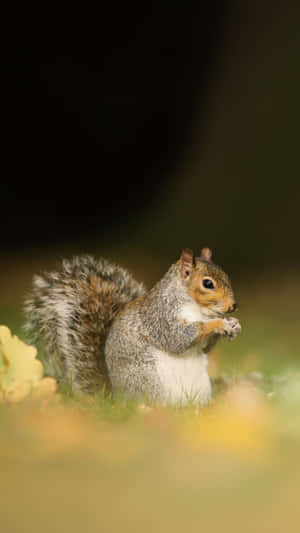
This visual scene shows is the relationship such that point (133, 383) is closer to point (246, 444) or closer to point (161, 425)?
point (161, 425)

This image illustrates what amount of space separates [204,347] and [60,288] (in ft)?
2.33

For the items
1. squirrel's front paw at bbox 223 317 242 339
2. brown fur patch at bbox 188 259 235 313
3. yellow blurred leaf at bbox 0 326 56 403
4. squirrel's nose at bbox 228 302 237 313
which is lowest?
yellow blurred leaf at bbox 0 326 56 403

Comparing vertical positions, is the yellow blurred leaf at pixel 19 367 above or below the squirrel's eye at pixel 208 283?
below

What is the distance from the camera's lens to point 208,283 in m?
2.18

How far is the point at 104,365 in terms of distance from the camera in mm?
2604

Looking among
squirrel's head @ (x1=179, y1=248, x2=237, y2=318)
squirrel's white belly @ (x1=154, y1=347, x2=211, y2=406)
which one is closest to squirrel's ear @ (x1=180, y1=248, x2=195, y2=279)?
squirrel's head @ (x1=179, y1=248, x2=237, y2=318)

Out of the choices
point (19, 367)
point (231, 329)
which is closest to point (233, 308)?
point (231, 329)

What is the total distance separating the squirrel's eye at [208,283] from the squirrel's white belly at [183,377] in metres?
0.26

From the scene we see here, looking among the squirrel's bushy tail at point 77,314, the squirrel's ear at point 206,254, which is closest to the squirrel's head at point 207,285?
the squirrel's ear at point 206,254

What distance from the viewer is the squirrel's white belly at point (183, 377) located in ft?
7.33

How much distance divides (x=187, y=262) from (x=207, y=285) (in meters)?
0.12

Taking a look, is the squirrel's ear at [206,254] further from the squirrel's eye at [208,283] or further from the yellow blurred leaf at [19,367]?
the yellow blurred leaf at [19,367]

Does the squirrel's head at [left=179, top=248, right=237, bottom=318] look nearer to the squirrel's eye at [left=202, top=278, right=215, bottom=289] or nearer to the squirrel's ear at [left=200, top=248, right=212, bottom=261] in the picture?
the squirrel's eye at [left=202, top=278, right=215, bottom=289]

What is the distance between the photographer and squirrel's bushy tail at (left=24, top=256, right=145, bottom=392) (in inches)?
102
